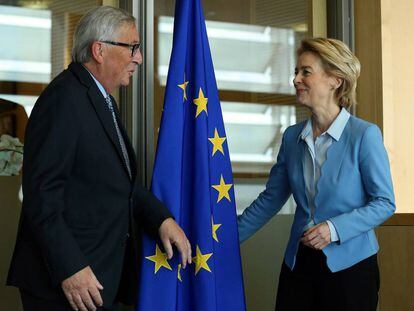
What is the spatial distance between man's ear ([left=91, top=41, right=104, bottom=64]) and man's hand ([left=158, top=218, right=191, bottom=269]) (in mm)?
610

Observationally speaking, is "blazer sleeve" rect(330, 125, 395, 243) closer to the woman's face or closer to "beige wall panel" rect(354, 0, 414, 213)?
the woman's face

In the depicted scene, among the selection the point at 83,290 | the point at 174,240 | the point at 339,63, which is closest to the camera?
Answer: the point at 83,290

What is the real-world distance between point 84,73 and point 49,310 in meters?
0.74

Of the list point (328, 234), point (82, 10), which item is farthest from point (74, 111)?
point (82, 10)

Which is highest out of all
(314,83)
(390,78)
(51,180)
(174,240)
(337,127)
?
(390,78)

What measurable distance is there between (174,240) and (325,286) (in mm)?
557

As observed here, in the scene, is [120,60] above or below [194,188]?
above

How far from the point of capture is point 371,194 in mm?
2609

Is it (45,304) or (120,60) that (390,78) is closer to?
(120,60)

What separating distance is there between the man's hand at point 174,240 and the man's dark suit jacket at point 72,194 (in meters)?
0.16

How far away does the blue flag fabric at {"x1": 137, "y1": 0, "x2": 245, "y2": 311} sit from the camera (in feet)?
9.05

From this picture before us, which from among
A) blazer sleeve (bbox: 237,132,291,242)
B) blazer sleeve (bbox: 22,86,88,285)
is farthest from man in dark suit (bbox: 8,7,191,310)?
blazer sleeve (bbox: 237,132,291,242)

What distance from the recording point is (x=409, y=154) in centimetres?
404

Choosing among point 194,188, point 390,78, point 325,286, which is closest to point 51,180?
point 194,188
